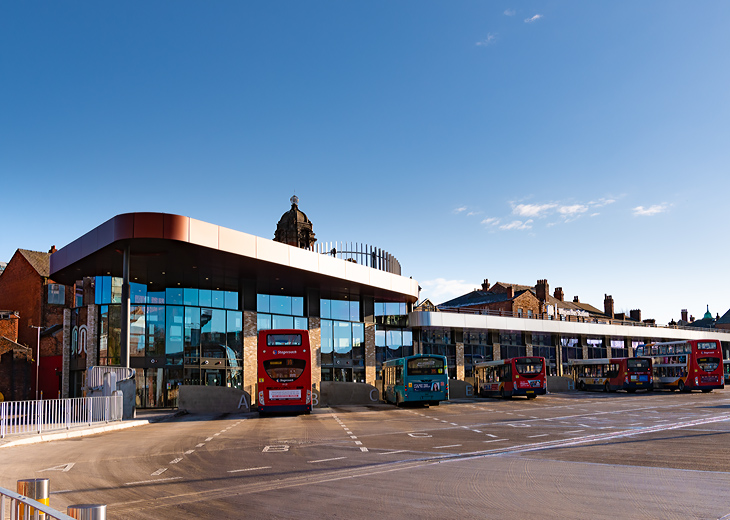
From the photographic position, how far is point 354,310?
4719cm

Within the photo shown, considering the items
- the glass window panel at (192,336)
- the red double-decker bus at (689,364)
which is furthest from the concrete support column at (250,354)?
the red double-decker bus at (689,364)

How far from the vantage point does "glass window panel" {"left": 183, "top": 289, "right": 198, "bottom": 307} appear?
39.0 meters

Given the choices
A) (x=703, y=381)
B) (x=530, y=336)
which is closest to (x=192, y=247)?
(x=703, y=381)

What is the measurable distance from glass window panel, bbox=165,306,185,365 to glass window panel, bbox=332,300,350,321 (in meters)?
11.5

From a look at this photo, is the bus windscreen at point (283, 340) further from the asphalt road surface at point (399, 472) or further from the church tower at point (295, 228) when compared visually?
the church tower at point (295, 228)

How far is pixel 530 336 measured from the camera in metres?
63.2

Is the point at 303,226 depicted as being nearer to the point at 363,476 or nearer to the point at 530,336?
the point at 530,336

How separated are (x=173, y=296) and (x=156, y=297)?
100 centimetres

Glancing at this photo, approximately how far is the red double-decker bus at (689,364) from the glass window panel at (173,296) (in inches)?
1394

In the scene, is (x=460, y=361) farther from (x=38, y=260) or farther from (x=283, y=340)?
(x=38, y=260)

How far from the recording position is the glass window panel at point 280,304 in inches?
1674

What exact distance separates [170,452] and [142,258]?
18319 millimetres

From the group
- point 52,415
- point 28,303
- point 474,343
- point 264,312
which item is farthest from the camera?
point 474,343

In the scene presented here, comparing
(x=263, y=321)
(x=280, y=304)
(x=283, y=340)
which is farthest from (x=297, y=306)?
(x=283, y=340)
